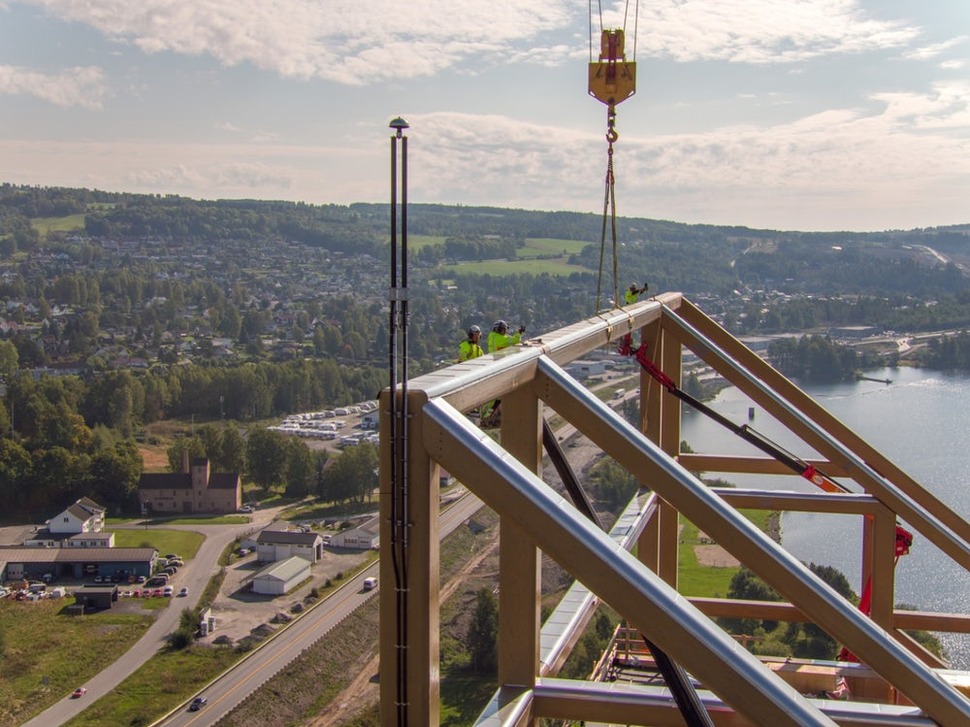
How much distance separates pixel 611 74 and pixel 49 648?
18.9m

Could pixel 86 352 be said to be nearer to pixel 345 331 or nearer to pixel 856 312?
pixel 345 331

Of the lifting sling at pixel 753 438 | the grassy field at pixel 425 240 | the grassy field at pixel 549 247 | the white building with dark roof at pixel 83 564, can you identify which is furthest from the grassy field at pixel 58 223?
the lifting sling at pixel 753 438

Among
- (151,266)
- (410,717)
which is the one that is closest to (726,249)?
(151,266)

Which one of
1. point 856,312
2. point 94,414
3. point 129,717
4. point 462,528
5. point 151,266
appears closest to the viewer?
point 129,717

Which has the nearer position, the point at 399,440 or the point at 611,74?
the point at 399,440

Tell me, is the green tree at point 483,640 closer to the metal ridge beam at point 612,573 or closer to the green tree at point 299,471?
the metal ridge beam at point 612,573

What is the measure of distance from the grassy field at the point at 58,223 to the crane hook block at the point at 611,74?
394 ft

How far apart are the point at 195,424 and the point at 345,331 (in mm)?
25942

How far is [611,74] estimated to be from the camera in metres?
6.82

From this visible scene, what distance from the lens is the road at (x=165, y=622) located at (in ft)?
59.2

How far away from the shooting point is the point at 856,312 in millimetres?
80375

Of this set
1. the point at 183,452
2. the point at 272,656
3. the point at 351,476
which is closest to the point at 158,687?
the point at 272,656

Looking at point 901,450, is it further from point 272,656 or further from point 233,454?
point 272,656

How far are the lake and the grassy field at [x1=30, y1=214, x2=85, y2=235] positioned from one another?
9145 centimetres
